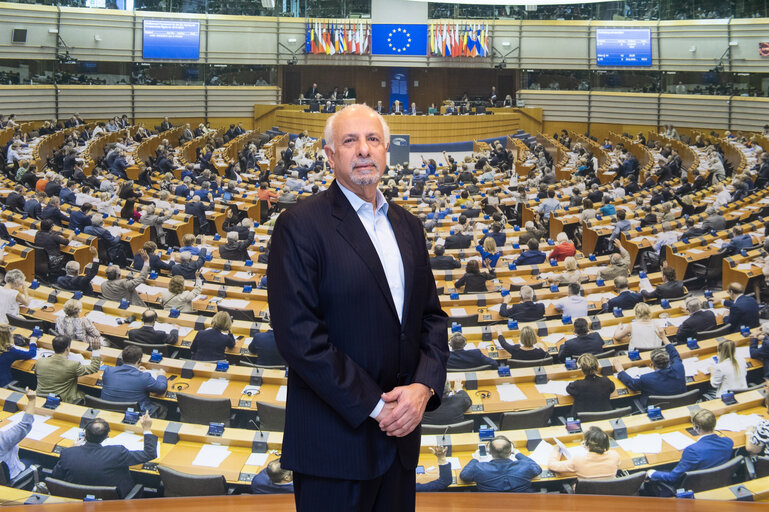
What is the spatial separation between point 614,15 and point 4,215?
2550cm

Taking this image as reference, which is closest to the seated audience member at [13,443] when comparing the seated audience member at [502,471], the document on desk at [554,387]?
the seated audience member at [502,471]

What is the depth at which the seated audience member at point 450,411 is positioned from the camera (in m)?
6.24

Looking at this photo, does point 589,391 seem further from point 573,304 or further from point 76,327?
point 76,327

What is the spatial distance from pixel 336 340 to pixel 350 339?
0.04 metres

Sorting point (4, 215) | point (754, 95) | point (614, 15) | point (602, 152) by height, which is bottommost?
point (4, 215)

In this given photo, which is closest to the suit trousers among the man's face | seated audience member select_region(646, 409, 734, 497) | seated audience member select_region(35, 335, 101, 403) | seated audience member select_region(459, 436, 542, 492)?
the man's face

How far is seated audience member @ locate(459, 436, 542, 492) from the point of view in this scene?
15.6 feet

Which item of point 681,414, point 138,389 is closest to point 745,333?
point 681,414

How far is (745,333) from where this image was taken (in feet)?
26.1

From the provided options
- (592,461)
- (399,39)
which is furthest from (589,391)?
(399,39)

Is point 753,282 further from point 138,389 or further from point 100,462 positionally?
point 100,462

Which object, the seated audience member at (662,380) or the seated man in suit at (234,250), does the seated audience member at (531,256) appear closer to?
the seated man in suit at (234,250)

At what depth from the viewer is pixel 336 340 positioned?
93.4 inches

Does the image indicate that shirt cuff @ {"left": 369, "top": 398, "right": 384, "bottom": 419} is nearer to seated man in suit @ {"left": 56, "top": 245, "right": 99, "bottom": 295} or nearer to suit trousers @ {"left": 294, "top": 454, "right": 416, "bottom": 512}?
suit trousers @ {"left": 294, "top": 454, "right": 416, "bottom": 512}
